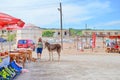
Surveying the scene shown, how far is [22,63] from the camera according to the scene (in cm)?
1945

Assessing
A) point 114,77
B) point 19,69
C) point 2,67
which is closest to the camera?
point 2,67

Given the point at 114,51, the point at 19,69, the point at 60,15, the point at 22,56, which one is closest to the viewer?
the point at 19,69

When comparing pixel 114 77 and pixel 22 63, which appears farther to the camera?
pixel 22 63

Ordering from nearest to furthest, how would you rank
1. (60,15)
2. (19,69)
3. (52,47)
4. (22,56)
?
(19,69) < (22,56) < (52,47) < (60,15)

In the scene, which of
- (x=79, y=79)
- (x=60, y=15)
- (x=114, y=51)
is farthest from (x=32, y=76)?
(x=60, y=15)

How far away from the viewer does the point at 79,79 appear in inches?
534

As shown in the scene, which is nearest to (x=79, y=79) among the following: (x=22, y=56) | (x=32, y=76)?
(x=32, y=76)

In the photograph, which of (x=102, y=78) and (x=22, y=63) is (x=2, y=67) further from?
(x=22, y=63)

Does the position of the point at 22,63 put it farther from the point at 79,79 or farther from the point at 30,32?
the point at 30,32

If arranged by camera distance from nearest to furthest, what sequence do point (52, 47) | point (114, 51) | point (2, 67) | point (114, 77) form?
1. point (2, 67)
2. point (114, 77)
3. point (52, 47)
4. point (114, 51)

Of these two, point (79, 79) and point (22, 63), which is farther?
point (22, 63)

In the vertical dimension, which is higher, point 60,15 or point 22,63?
point 60,15

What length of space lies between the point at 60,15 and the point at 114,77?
111 ft

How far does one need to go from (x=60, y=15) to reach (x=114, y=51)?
1250 cm
